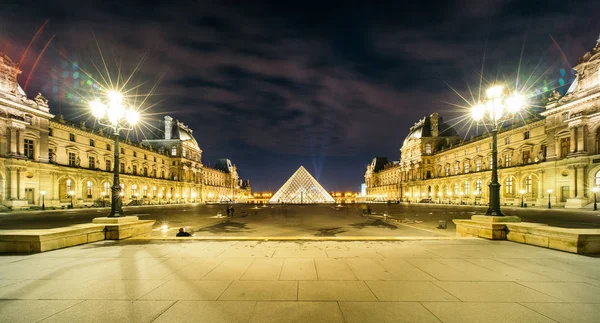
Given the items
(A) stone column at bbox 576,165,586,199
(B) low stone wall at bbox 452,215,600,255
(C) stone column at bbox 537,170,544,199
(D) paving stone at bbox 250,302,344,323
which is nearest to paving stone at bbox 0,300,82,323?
(D) paving stone at bbox 250,302,344,323

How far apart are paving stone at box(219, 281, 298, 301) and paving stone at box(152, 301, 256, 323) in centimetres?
20

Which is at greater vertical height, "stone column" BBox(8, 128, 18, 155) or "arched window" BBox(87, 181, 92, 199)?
"stone column" BBox(8, 128, 18, 155)

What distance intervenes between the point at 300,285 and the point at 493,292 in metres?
2.69

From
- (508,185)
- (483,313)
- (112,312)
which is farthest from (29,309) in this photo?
→ (508,185)

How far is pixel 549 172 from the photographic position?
96.5ft

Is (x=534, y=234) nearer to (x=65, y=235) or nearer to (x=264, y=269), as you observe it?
(x=264, y=269)

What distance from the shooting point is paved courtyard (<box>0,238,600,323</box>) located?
9.32 feet

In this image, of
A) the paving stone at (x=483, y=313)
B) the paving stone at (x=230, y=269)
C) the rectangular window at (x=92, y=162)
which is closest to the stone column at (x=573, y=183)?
the paving stone at (x=483, y=313)

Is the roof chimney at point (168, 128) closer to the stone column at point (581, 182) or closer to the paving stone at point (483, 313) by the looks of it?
the paving stone at point (483, 313)

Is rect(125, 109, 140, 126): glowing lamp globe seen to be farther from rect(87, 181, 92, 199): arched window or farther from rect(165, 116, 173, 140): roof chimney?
rect(165, 116, 173, 140): roof chimney

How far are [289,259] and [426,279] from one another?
2.53 meters

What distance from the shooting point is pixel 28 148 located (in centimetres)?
2750

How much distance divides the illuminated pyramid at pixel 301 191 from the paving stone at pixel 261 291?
47473 millimetres

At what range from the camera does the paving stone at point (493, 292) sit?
10.6ft
